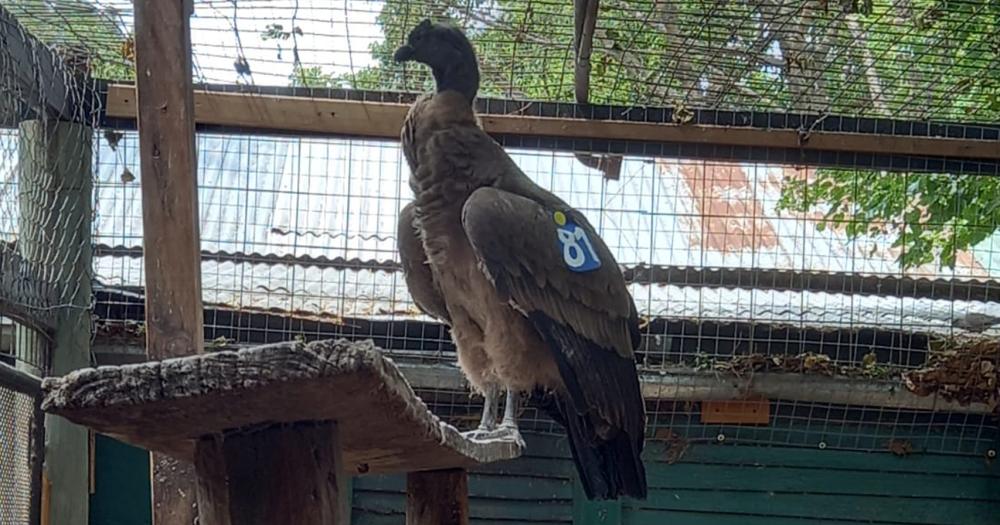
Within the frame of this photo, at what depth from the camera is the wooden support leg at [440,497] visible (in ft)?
7.75

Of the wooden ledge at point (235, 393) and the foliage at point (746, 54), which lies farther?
the foliage at point (746, 54)

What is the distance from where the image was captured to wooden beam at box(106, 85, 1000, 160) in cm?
336

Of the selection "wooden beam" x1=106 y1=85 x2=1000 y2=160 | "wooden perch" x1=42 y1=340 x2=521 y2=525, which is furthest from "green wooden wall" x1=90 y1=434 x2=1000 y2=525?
"wooden perch" x1=42 y1=340 x2=521 y2=525

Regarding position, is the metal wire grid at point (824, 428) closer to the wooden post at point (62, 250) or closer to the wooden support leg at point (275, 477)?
the wooden post at point (62, 250)

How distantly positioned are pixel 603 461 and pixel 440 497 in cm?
54

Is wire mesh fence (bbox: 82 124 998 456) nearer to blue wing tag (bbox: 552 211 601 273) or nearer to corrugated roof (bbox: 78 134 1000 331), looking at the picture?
corrugated roof (bbox: 78 134 1000 331)

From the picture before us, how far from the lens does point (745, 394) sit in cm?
387

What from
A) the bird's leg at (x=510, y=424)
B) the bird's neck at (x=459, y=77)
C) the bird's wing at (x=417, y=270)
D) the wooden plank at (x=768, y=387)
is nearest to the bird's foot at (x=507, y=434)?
the bird's leg at (x=510, y=424)

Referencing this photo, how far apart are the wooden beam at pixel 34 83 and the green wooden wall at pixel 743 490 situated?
5.61 ft

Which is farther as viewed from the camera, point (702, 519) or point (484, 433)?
point (702, 519)

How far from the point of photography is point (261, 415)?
48.7 inches

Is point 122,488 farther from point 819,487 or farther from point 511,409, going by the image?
point 819,487

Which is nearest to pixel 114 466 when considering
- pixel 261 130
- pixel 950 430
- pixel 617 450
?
pixel 261 130

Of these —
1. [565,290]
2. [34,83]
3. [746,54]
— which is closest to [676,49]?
[746,54]
